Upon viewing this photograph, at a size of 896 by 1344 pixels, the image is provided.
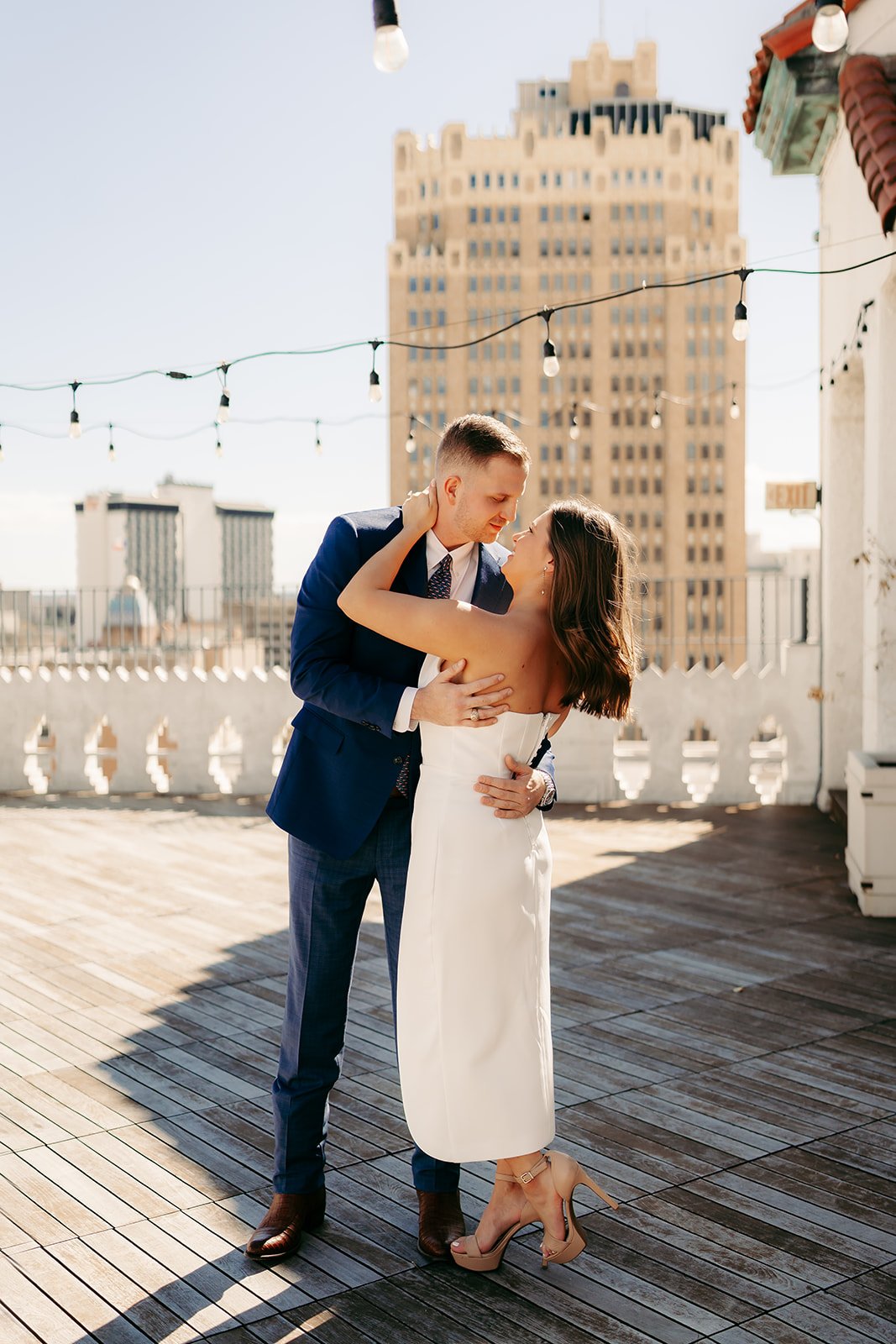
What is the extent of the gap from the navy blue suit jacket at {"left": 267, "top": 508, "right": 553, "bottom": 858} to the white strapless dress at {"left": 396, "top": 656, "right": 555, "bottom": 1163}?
14 centimetres

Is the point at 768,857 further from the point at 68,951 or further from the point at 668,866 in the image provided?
the point at 68,951

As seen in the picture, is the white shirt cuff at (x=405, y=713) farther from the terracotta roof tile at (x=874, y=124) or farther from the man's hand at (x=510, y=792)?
the terracotta roof tile at (x=874, y=124)

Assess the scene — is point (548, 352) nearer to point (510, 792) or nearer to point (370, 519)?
point (370, 519)

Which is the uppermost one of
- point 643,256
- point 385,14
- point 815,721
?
point 643,256

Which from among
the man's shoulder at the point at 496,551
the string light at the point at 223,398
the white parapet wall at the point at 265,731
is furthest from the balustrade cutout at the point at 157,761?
the man's shoulder at the point at 496,551

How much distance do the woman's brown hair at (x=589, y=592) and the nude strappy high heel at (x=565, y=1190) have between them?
2.91 ft

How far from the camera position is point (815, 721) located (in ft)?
29.0

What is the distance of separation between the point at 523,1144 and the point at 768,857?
4.93m

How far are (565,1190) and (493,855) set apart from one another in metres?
0.67

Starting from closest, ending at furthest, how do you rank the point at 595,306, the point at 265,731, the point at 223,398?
the point at 223,398
the point at 265,731
the point at 595,306

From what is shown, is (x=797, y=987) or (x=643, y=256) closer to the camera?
(x=797, y=987)

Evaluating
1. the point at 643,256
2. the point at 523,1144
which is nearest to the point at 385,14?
the point at 523,1144

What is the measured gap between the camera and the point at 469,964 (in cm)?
245

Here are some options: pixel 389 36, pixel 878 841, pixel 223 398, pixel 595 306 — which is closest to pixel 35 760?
pixel 223 398
